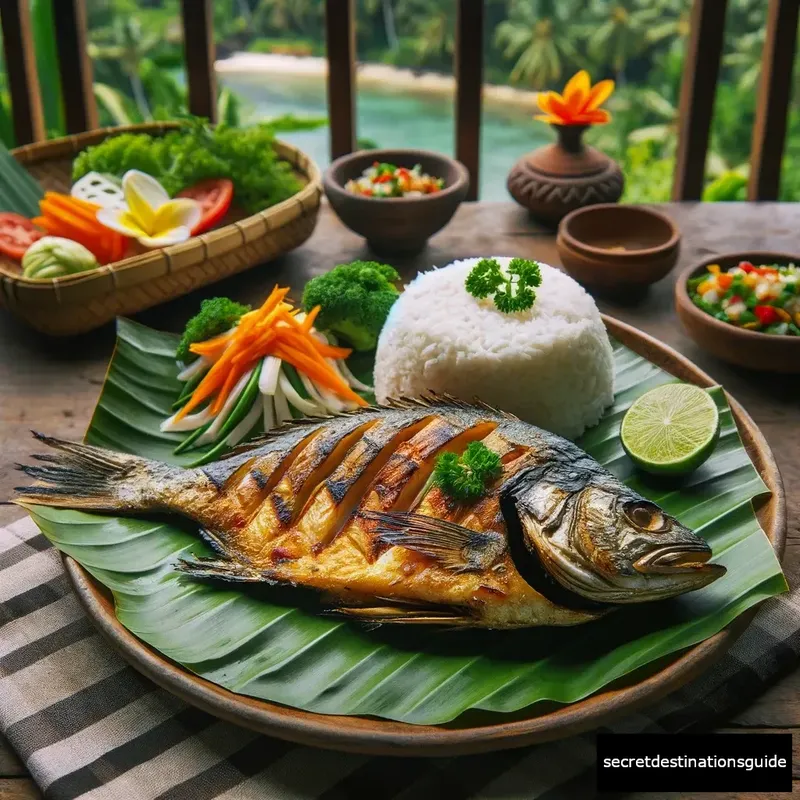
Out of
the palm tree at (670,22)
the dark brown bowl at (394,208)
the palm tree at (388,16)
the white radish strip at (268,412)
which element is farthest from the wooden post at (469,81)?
the palm tree at (388,16)

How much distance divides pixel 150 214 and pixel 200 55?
1540 millimetres

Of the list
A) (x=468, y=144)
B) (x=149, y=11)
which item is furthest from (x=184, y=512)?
(x=149, y=11)

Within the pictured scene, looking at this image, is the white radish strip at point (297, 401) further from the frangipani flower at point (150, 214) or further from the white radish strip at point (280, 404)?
the frangipani flower at point (150, 214)

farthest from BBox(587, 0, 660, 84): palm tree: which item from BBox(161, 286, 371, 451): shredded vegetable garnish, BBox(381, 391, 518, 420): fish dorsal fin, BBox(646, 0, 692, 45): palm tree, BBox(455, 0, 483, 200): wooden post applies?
BBox(381, 391, 518, 420): fish dorsal fin

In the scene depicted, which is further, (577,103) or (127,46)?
(127,46)

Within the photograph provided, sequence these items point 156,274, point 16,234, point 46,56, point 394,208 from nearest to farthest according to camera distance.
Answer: point 156,274, point 16,234, point 394,208, point 46,56

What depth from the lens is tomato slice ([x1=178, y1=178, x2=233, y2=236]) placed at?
4475 mm

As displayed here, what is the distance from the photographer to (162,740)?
229 centimetres

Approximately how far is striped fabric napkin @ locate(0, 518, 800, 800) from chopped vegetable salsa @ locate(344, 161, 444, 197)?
2.70m

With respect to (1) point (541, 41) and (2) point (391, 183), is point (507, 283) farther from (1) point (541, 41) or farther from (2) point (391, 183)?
(1) point (541, 41)

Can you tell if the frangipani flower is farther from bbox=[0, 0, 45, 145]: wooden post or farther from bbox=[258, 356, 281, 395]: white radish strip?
bbox=[0, 0, 45, 145]: wooden post

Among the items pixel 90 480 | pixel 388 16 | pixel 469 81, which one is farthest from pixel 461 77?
pixel 388 16

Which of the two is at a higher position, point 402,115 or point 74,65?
point 74,65

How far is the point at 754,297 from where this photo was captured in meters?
3.72
